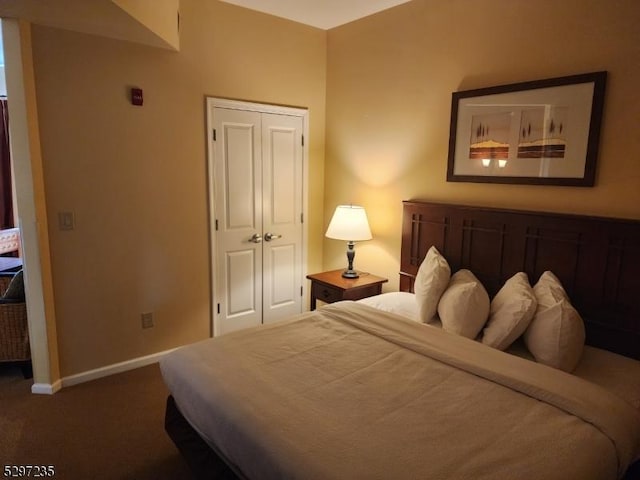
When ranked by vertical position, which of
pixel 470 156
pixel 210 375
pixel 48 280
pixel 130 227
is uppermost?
pixel 470 156

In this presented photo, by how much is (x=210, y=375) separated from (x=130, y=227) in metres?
1.70

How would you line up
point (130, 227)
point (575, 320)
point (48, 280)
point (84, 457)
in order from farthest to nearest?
point (130, 227), point (48, 280), point (84, 457), point (575, 320)

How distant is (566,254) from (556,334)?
0.56 metres

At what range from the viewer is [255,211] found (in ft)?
12.4

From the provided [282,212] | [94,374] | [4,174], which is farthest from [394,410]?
[4,174]

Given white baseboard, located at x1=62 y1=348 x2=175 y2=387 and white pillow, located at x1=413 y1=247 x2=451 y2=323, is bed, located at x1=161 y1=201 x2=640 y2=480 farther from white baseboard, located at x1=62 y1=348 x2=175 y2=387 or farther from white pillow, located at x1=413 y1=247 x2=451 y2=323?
white baseboard, located at x1=62 y1=348 x2=175 y2=387

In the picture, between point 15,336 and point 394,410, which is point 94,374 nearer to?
point 15,336

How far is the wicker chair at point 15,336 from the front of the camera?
3.00 m

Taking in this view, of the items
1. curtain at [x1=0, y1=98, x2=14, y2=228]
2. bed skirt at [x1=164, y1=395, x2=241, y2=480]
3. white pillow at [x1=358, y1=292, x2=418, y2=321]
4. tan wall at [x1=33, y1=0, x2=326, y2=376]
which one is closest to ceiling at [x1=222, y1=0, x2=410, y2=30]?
tan wall at [x1=33, y1=0, x2=326, y2=376]

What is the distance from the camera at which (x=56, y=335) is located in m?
2.93

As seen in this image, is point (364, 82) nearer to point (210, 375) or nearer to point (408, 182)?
point (408, 182)

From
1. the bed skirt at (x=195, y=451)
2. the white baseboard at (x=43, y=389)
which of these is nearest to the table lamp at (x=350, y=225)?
the bed skirt at (x=195, y=451)

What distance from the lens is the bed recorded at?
1395mm

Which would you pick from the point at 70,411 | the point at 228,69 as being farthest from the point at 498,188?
the point at 70,411
